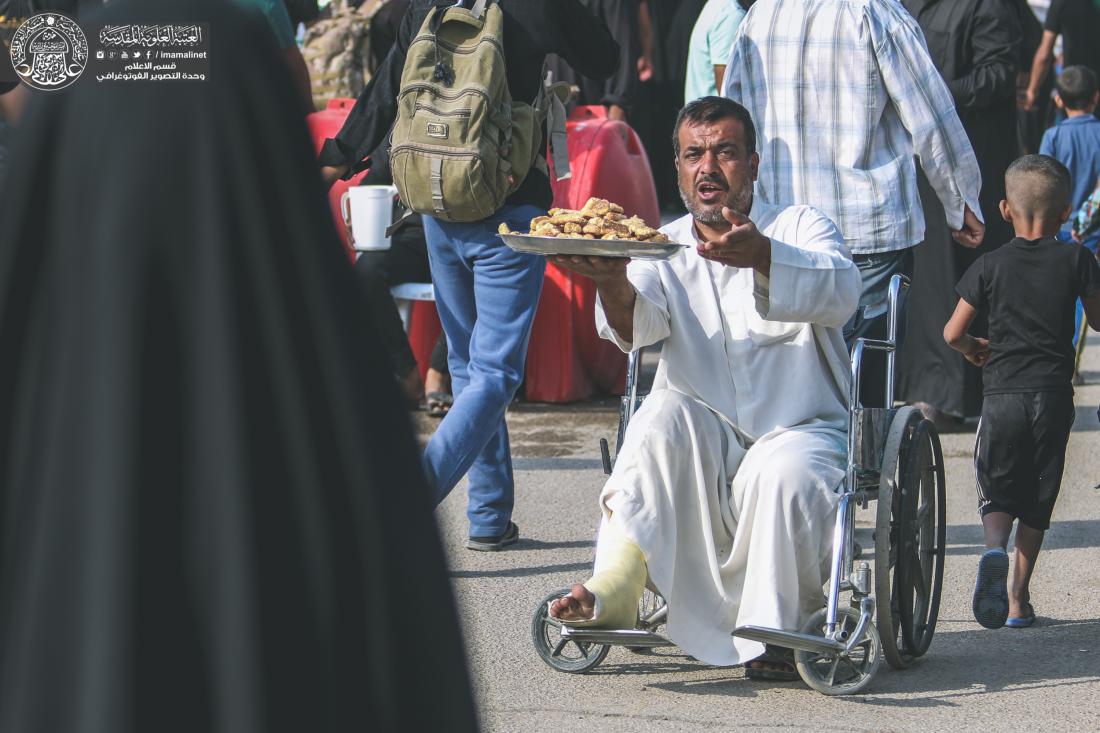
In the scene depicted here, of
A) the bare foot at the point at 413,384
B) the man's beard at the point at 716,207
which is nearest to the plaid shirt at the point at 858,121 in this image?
the man's beard at the point at 716,207

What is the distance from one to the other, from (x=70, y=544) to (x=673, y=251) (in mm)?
2808

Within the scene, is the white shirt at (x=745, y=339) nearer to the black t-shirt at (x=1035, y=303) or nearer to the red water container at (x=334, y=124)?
the black t-shirt at (x=1035, y=303)

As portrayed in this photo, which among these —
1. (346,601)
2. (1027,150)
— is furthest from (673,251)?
(1027,150)

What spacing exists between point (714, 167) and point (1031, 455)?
121cm

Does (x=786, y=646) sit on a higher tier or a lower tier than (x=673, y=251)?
lower

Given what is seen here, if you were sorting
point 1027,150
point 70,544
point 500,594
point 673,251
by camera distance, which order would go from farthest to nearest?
point 1027,150 < point 500,594 < point 673,251 < point 70,544

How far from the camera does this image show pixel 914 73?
532 centimetres

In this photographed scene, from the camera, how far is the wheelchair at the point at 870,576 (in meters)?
3.82

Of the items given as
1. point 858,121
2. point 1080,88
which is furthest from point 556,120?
point 1080,88

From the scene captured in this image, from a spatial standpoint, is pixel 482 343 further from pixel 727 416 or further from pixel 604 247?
pixel 604 247

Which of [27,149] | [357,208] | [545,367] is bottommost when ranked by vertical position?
[545,367]

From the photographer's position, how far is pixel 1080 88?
8352 millimetres

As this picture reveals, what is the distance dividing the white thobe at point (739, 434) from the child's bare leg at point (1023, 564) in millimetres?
683

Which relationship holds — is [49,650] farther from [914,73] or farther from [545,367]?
[545,367]
